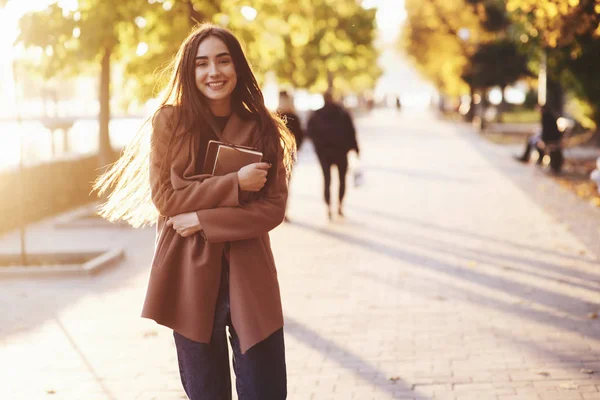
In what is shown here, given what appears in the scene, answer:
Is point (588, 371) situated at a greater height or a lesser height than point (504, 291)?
greater

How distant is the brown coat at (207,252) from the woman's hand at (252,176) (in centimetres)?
3

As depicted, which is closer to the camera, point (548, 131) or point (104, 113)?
point (104, 113)

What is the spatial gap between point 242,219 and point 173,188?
281 millimetres

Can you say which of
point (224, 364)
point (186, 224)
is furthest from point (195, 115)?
point (224, 364)

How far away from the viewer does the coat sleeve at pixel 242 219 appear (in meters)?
3.27

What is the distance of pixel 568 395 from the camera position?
5062mm

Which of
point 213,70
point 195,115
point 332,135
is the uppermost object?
point 213,70

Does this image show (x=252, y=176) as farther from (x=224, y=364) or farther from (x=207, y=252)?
(x=224, y=364)

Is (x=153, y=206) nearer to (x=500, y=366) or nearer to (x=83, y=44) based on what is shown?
(x=500, y=366)

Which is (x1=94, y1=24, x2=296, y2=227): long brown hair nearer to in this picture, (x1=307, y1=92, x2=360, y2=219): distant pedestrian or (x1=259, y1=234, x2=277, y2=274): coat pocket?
(x1=259, y1=234, x2=277, y2=274): coat pocket

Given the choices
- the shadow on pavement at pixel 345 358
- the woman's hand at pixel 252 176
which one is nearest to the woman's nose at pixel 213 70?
the woman's hand at pixel 252 176

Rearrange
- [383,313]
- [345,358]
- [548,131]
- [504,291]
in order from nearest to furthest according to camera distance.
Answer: [345,358] → [383,313] → [504,291] → [548,131]

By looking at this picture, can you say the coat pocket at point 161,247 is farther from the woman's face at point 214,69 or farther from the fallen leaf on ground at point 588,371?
the fallen leaf on ground at point 588,371

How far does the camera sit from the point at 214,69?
11.0 ft
